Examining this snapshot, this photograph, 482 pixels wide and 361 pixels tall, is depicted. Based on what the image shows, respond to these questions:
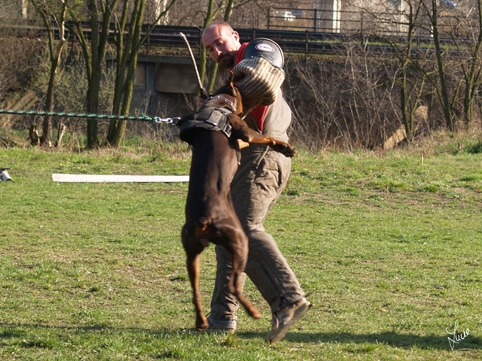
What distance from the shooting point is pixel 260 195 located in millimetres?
4895

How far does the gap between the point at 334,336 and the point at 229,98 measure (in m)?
1.80

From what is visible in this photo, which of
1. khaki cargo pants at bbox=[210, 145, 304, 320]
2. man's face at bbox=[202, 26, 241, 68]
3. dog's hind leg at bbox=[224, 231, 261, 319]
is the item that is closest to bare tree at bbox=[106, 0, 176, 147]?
man's face at bbox=[202, 26, 241, 68]

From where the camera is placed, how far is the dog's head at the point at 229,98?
4.42 metres

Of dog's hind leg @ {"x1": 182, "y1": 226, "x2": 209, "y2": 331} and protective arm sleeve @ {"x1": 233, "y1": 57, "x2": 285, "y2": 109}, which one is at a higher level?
protective arm sleeve @ {"x1": 233, "y1": 57, "x2": 285, "y2": 109}

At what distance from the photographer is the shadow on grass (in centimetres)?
502

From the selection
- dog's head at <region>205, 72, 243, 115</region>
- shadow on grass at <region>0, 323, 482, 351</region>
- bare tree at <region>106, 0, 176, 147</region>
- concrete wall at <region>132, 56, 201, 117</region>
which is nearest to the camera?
dog's head at <region>205, 72, 243, 115</region>

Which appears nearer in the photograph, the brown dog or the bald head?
the brown dog

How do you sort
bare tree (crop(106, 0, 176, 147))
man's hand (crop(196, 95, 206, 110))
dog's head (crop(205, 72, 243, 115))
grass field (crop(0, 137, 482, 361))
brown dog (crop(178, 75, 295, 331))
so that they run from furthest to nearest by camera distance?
1. bare tree (crop(106, 0, 176, 147))
2. grass field (crop(0, 137, 482, 361))
3. man's hand (crop(196, 95, 206, 110))
4. dog's head (crop(205, 72, 243, 115))
5. brown dog (crop(178, 75, 295, 331))

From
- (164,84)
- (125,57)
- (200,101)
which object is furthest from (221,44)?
(164,84)

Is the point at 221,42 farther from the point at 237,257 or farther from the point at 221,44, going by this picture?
the point at 237,257

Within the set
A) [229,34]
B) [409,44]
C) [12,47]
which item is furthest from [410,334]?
[12,47]

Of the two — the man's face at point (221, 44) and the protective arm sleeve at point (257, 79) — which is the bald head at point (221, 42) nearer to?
the man's face at point (221, 44)

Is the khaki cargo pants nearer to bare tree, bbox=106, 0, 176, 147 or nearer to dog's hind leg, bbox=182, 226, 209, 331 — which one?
dog's hind leg, bbox=182, 226, 209, 331

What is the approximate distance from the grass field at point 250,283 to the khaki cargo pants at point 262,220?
0.35 m
